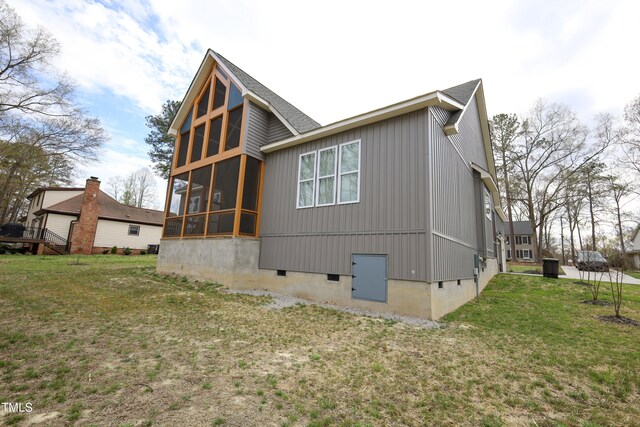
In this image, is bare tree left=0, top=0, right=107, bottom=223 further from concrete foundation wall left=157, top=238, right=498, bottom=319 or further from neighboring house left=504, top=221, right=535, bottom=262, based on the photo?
neighboring house left=504, top=221, right=535, bottom=262

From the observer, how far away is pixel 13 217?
3067 cm

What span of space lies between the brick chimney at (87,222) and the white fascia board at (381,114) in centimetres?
2118

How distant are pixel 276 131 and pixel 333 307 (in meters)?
6.73

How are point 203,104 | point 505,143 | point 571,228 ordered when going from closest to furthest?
point 203,104
point 505,143
point 571,228

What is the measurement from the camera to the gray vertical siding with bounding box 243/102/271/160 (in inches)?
391

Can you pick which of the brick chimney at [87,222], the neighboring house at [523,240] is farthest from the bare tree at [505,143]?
the brick chimney at [87,222]

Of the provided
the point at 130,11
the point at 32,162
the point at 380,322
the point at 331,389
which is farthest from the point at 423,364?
the point at 32,162

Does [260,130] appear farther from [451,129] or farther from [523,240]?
[523,240]

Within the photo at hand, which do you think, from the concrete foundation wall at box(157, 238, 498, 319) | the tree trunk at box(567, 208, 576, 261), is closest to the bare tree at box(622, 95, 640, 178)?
the tree trunk at box(567, 208, 576, 261)

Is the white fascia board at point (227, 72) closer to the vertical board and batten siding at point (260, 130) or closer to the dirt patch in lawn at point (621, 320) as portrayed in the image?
the vertical board and batten siding at point (260, 130)

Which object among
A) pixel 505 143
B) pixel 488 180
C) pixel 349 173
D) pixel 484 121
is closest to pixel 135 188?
pixel 349 173

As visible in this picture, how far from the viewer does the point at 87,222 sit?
22.1m

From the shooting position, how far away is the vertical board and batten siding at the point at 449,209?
673cm

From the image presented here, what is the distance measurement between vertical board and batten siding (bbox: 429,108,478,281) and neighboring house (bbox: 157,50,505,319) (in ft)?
0.14
